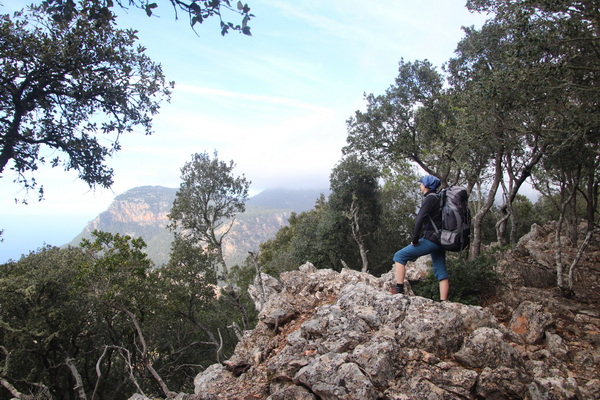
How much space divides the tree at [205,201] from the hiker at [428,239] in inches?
657

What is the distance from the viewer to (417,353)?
507cm

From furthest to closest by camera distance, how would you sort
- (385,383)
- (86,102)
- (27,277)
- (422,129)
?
1. (422,129)
2. (27,277)
3. (86,102)
4. (385,383)

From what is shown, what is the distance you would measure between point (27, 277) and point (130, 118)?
1060cm

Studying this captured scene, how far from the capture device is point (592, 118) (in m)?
7.76

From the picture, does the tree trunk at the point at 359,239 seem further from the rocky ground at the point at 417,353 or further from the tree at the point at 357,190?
the rocky ground at the point at 417,353

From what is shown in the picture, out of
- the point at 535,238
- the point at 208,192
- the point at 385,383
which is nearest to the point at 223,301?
the point at 208,192

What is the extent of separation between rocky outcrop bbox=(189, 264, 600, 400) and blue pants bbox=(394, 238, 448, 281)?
71 cm

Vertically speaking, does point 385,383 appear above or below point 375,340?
below

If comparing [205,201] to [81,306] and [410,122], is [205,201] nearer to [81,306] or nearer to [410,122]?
[81,306]

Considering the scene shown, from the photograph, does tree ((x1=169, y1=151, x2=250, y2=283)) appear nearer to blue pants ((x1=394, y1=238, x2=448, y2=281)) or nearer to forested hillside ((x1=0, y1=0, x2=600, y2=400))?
forested hillside ((x1=0, y1=0, x2=600, y2=400))

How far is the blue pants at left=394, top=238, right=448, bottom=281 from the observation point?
20.5 ft

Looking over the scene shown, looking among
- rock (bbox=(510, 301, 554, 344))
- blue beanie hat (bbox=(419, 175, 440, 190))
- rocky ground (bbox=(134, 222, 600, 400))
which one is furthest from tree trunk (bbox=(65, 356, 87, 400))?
rock (bbox=(510, 301, 554, 344))

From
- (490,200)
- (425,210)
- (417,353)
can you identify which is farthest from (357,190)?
(417,353)

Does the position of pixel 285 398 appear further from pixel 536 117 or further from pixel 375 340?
pixel 536 117
